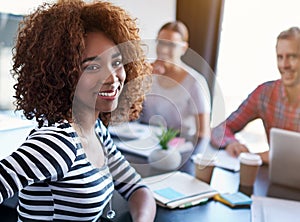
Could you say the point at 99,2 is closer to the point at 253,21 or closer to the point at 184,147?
the point at 184,147

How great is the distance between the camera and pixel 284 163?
1.33 meters

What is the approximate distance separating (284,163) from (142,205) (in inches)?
25.2

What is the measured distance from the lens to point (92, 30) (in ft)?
Result: 2.60

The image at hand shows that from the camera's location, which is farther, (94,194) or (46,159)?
(94,194)

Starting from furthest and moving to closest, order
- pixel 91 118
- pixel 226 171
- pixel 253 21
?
pixel 253 21 < pixel 226 171 < pixel 91 118

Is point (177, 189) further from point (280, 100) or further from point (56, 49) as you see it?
point (280, 100)

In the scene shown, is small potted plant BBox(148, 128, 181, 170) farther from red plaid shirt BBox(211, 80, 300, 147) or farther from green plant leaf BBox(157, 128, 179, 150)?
red plaid shirt BBox(211, 80, 300, 147)

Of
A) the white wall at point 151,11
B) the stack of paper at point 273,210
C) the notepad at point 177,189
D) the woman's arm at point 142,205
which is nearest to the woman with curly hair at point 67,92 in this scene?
the woman's arm at point 142,205

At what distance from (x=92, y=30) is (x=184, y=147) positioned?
859mm

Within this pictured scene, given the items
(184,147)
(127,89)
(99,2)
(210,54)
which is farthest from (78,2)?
(210,54)

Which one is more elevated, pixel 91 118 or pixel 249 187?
pixel 91 118

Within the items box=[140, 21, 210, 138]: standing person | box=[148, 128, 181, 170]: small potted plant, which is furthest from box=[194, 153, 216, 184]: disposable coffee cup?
box=[140, 21, 210, 138]: standing person

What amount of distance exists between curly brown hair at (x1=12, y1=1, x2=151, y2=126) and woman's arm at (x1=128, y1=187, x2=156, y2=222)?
363 mm

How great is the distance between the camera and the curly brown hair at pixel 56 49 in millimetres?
740
